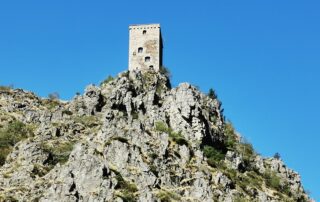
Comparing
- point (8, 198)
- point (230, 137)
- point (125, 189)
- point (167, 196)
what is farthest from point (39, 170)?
point (230, 137)

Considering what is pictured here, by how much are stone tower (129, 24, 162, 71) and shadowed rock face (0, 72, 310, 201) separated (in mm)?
5374

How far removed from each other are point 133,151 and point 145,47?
4273 cm

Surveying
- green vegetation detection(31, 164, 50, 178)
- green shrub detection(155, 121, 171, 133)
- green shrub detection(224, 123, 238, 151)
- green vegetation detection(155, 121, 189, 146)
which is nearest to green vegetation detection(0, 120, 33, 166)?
green vegetation detection(31, 164, 50, 178)

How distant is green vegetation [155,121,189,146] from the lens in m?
118

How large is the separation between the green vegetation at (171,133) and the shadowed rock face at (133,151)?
17cm

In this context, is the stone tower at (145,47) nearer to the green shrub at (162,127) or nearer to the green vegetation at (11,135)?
the green shrub at (162,127)

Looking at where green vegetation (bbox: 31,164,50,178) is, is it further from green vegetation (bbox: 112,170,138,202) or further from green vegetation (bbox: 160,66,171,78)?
green vegetation (bbox: 160,66,171,78)

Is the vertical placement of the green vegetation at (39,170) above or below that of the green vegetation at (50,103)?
below

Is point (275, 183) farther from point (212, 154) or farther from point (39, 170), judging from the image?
point (39, 170)

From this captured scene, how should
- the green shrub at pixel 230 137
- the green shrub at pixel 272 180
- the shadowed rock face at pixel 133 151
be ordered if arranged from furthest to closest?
the green shrub at pixel 230 137 < the green shrub at pixel 272 180 < the shadowed rock face at pixel 133 151

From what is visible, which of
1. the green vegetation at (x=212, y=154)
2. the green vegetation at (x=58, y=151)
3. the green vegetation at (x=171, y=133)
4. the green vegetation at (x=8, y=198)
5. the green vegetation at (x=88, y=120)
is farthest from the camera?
the green vegetation at (x=88, y=120)

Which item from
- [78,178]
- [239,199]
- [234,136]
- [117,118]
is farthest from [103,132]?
[234,136]

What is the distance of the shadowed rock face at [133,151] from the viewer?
102125 millimetres

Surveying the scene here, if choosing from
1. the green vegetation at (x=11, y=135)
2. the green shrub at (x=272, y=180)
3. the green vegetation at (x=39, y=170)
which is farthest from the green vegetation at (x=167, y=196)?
the green vegetation at (x=11, y=135)
